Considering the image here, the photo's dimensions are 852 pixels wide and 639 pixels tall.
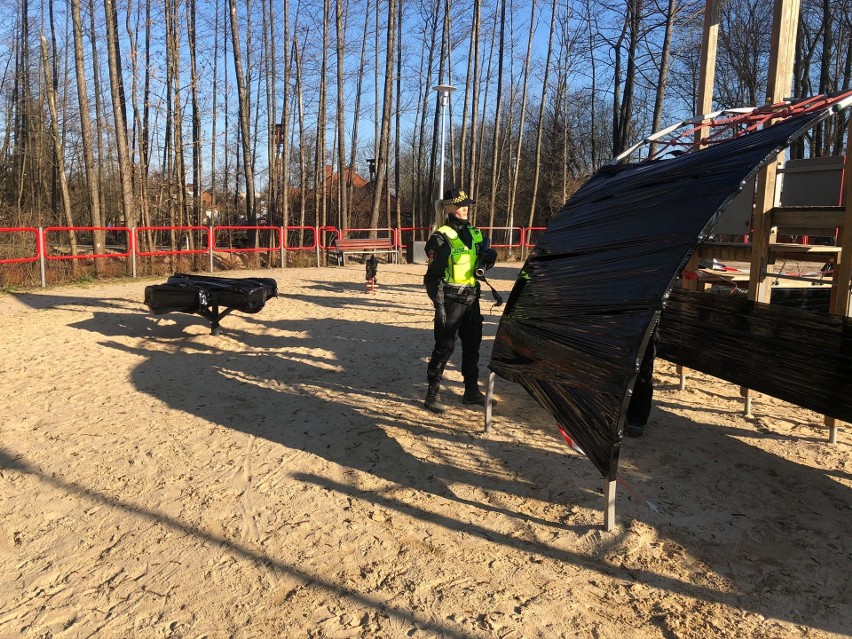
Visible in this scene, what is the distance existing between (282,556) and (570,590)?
143 centimetres

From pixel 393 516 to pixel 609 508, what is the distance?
3.91 feet

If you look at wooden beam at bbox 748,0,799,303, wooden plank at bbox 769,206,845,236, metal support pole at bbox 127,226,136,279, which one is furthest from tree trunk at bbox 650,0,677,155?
metal support pole at bbox 127,226,136,279

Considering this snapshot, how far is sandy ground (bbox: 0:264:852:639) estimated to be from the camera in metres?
2.70

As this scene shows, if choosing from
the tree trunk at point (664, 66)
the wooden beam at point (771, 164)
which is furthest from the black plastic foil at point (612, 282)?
the tree trunk at point (664, 66)

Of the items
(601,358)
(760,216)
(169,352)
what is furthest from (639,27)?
(601,358)

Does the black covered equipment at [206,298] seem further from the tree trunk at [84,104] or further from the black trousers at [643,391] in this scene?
the tree trunk at [84,104]

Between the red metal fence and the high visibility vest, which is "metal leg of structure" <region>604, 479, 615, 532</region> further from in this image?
the red metal fence

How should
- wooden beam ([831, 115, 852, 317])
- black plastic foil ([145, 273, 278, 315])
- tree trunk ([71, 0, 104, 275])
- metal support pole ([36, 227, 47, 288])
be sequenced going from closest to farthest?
1. wooden beam ([831, 115, 852, 317])
2. black plastic foil ([145, 273, 278, 315])
3. metal support pole ([36, 227, 47, 288])
4. tree trunk ([71, 0, 104, 275])

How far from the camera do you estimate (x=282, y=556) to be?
10.3 ft

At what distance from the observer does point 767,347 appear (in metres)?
4.24

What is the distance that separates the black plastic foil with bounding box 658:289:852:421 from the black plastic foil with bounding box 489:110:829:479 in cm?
123

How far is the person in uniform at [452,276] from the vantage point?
5.17 metres

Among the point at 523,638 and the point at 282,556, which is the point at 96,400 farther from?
the point at 523,638

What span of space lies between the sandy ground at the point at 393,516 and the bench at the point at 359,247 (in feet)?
43.6
